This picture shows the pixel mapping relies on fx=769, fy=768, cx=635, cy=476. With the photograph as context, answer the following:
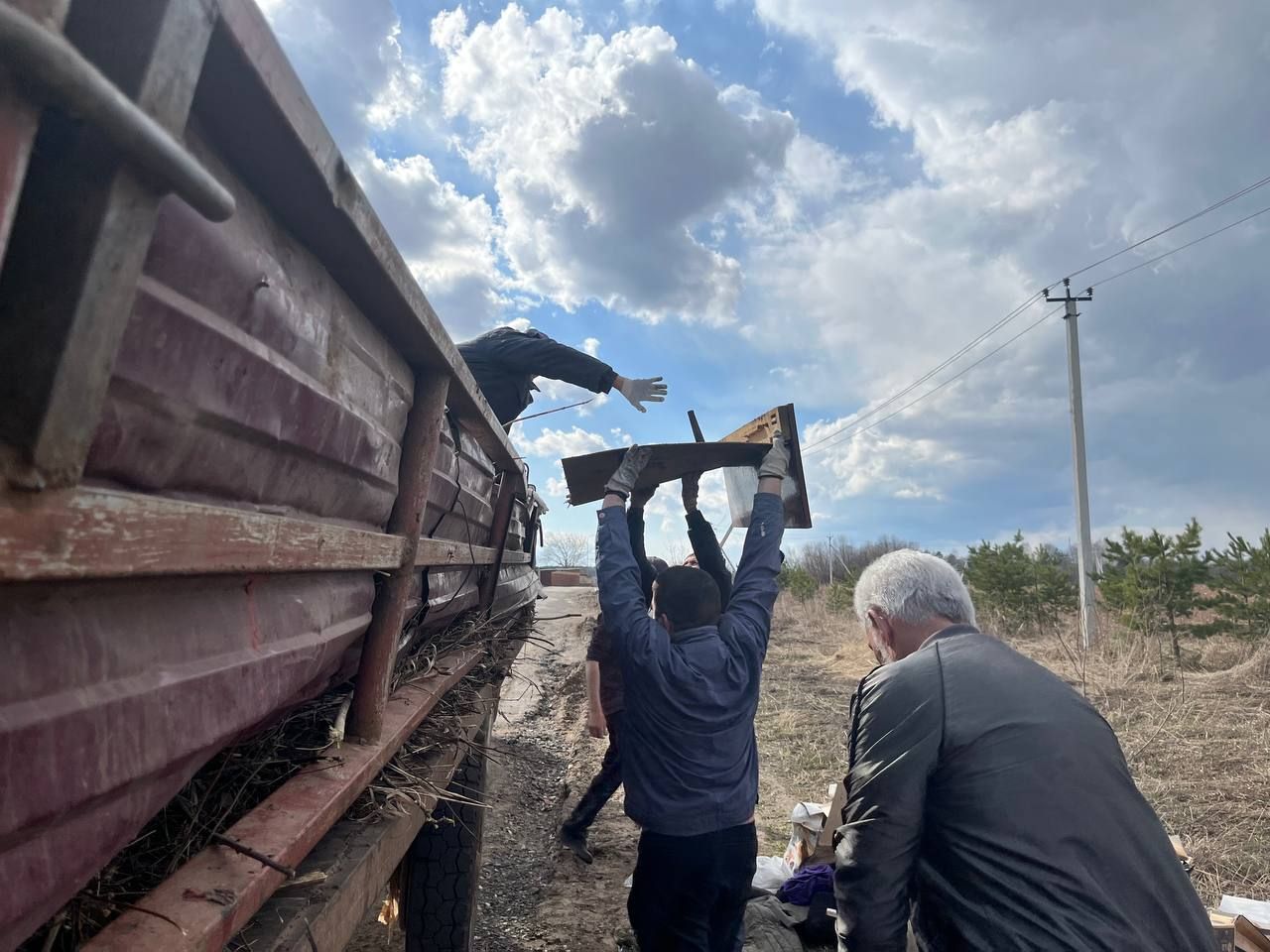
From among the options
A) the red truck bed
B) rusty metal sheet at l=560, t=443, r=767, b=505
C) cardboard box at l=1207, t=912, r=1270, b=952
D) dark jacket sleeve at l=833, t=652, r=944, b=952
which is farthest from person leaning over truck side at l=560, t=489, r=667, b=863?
cardboard box at l=1207, t=912, r=1270, b=952

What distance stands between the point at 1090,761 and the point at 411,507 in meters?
1.83

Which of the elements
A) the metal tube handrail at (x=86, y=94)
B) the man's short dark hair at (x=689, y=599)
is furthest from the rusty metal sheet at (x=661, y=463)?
the metal tube handrail at (x=86, y=94)

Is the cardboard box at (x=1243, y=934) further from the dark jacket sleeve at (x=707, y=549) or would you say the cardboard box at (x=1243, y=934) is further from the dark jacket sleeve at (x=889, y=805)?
the dark jacket sleeve at (x=707, y=549)

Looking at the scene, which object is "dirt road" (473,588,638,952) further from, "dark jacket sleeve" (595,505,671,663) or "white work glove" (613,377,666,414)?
"white work glove" (613,377,666,414)

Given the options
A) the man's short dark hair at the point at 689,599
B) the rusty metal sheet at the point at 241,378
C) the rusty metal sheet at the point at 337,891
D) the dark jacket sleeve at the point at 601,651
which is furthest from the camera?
the dark jacket sleeve at the point at 601,651

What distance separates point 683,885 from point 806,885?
4.44ft

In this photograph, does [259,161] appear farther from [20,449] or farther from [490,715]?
[490,715]

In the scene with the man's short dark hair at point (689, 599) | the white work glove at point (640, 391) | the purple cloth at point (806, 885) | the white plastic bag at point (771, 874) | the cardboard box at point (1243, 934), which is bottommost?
the white plastic bag at point (771, 874)

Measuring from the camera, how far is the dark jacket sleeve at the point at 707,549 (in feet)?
13.1

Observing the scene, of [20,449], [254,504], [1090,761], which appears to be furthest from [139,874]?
[1090,761]

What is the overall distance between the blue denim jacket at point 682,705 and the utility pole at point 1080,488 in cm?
1473

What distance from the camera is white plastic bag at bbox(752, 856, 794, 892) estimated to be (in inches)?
162

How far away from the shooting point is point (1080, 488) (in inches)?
670

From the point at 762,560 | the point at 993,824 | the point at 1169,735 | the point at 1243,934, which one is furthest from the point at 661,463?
the point at 1169,735
